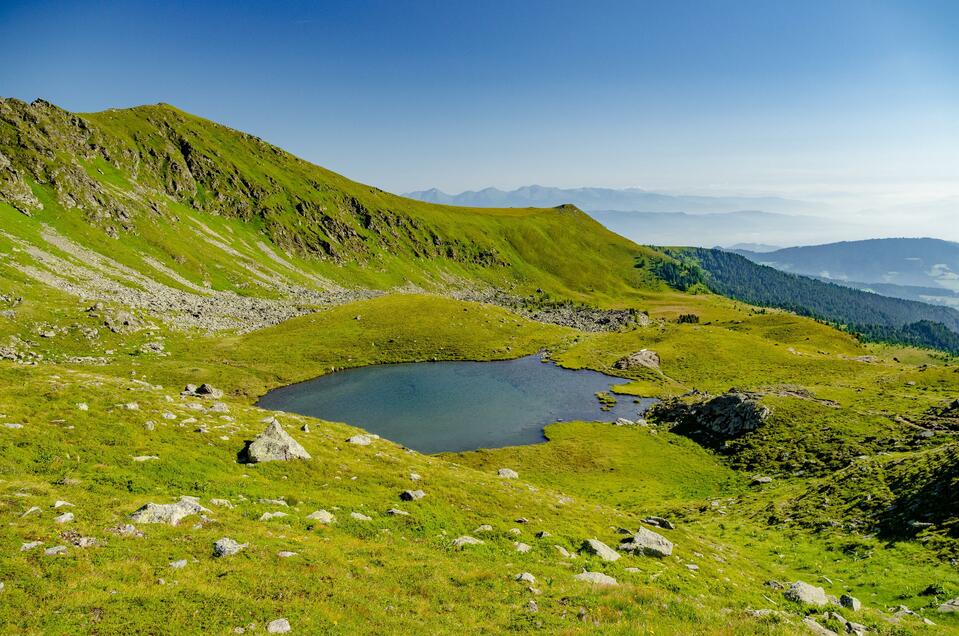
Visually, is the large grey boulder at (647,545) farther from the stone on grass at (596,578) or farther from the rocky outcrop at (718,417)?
the rocky outcrop at (718,417)

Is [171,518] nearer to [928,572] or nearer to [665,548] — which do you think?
[665,548]

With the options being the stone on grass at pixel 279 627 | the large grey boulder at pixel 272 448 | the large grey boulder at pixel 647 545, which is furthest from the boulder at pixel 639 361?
the stone on grass at pixel 279 627

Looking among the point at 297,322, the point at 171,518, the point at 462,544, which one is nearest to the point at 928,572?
the point at 462,544

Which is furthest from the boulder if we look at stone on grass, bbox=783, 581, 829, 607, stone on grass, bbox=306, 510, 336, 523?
stone on grass, bbox=306, 510, 336, 523

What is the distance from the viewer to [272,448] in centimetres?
3120

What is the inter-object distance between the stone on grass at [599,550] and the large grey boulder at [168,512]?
20543 millimetres

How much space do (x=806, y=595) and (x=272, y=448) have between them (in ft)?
109

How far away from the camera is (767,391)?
75.9 metres

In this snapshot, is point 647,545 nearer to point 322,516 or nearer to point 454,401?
point 322,516

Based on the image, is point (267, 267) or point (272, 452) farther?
point (267, 267)

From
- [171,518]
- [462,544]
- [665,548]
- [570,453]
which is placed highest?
[171,518]

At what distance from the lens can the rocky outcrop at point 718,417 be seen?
6712 centimetres

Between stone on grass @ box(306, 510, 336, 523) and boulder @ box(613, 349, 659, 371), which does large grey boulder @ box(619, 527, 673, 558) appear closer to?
stone on grass @ box(306, 510, 336, 523)

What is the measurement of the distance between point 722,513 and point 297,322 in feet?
367
